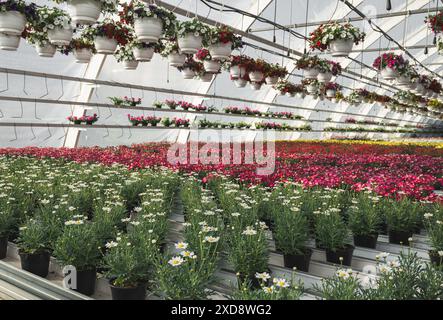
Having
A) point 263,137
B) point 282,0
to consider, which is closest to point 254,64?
point 282,0

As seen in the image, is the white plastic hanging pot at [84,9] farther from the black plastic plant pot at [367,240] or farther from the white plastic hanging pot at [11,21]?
the black plastic plant pot at [367,240]

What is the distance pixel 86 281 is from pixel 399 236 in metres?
2.74

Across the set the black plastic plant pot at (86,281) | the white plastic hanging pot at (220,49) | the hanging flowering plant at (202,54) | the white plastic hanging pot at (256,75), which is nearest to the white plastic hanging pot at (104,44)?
the white plastic hanging pot at (220,49)

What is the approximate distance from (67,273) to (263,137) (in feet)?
66.3

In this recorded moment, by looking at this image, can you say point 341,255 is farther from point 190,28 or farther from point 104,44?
point 104,44

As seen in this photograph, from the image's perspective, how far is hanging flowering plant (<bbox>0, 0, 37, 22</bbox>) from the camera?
4.48 m

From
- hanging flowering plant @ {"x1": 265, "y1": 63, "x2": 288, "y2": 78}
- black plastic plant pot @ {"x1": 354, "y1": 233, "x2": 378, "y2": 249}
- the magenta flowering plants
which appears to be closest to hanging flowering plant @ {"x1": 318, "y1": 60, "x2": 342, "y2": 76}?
hanging flowering plant @ {"x1": 265, "y1": 63, "x2": 288, "y2": 78}

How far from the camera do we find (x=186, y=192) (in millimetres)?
4570

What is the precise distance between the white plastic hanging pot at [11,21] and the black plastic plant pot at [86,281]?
125 inches

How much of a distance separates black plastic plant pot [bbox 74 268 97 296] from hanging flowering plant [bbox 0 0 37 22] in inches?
126

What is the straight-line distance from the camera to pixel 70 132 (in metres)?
14.3

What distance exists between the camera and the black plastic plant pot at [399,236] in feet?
12.5

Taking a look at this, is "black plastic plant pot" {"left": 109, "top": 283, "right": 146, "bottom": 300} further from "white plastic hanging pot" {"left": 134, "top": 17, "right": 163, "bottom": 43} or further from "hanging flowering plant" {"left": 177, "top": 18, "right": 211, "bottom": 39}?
"hanging flowering plant" {"left": 177, "top": 18, "right": 211, "bottom": 39}

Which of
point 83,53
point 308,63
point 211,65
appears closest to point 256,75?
point 308,63
